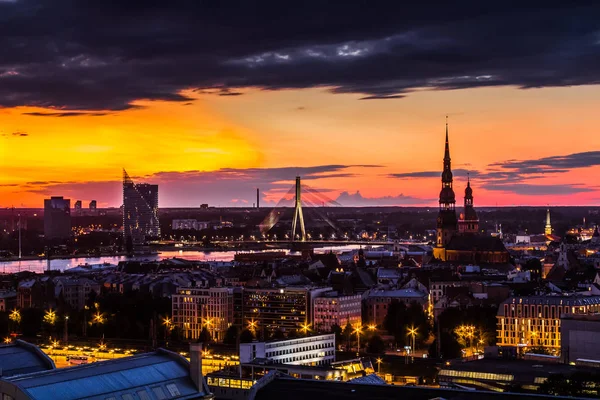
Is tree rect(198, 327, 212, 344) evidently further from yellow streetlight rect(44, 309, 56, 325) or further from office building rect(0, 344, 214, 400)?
Answer: office building rect(0, 344, 214, 400)

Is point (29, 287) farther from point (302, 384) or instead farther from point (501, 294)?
point (302, 384)

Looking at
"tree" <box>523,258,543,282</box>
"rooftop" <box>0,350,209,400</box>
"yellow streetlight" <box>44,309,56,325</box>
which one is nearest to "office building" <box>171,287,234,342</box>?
"yellow streetlight" <box>44,309,56,325</box>

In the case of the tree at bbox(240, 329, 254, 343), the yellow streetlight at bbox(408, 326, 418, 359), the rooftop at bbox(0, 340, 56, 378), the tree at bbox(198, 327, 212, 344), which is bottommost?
the tree at bbox(198, 327, 212, 344)

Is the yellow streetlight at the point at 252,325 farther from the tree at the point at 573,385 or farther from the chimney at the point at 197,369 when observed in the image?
the chimney at the point at 197,369

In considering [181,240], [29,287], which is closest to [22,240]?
[181,240]

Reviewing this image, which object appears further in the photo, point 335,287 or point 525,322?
point 335,287

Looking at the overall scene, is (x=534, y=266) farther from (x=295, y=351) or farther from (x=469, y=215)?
(x=295, y=351)

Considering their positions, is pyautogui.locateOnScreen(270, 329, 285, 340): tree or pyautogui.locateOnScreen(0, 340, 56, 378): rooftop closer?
pyautogui.locateOnScreen(0, 340, 56, 378): rooftop
